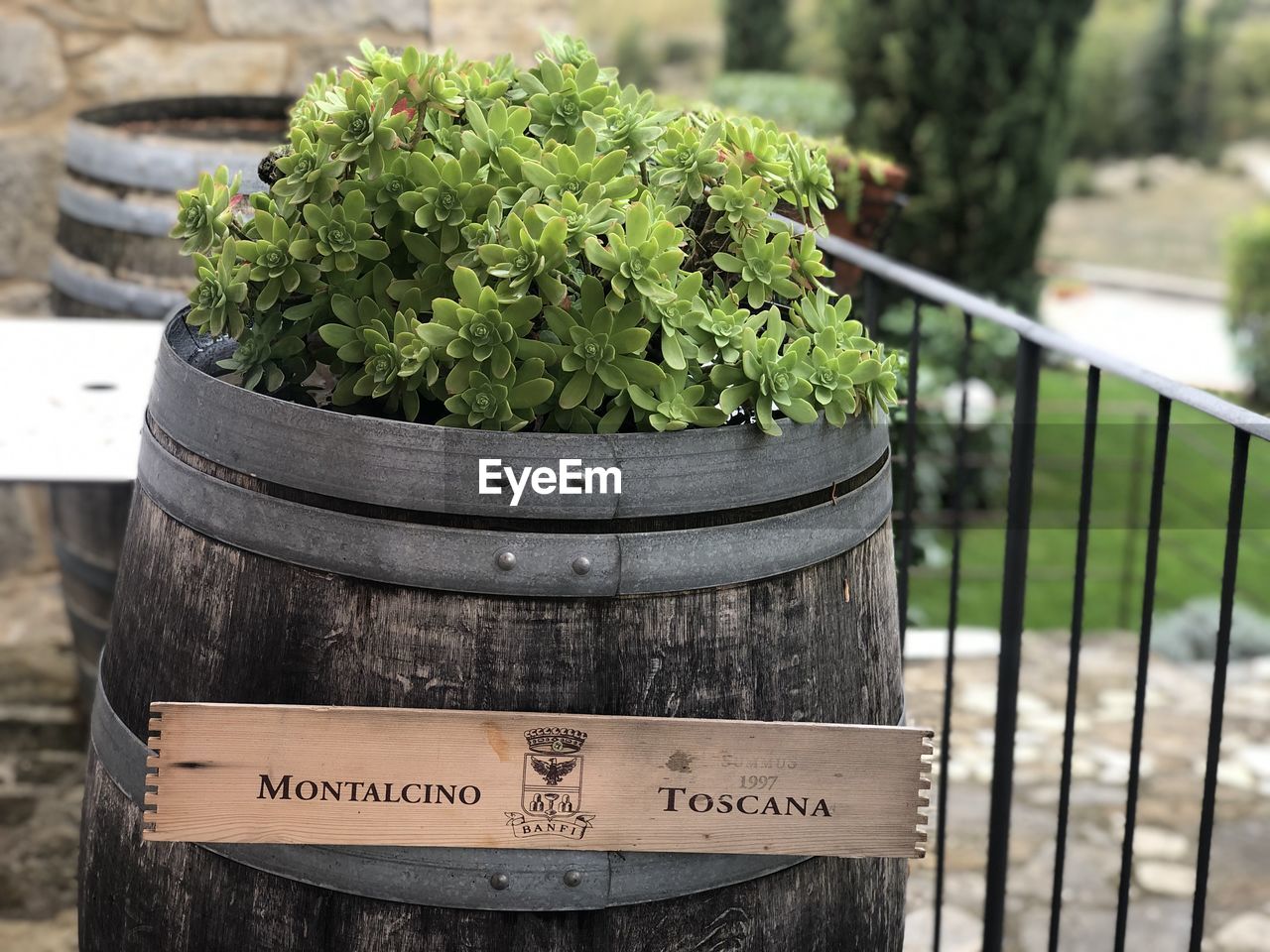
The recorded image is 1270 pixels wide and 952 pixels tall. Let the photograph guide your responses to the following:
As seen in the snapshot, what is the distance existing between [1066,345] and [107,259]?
1.60 metres

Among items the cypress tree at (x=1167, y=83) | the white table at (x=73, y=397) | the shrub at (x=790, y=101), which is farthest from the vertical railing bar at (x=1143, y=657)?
the cypress tree at (x=1167, y=83)

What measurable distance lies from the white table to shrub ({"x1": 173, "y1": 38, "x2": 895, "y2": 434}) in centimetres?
58

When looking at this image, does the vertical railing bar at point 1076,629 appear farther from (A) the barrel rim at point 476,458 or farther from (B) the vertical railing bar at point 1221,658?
(A) the barrel rim at point 476,458

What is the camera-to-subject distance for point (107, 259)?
2.35 metres

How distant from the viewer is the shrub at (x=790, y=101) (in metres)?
6.83

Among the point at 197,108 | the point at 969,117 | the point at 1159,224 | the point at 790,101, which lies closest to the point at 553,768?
the point at 197,108

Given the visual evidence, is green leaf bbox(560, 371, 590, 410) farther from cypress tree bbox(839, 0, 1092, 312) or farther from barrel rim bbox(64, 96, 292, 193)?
cypress tree bbox(839, 0, 1092, 312)

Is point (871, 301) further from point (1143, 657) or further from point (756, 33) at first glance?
point (756, 33)

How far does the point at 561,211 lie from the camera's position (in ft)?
3.36

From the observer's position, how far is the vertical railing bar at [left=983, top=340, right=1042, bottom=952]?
161 cm

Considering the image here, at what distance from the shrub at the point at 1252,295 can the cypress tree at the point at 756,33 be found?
14.9 feet

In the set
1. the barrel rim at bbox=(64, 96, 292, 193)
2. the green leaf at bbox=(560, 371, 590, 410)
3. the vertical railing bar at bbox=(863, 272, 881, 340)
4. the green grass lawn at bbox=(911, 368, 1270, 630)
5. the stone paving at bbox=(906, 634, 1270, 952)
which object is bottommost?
the green grass lawn at bbox=(911, 368, 1270, 630)

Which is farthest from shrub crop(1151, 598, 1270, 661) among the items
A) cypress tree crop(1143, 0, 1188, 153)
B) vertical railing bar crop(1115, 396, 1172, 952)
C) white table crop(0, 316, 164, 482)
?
→ cypress tree crop(1143, 0, 1188, 153)

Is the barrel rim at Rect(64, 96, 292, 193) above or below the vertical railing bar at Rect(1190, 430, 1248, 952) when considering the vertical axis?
above
